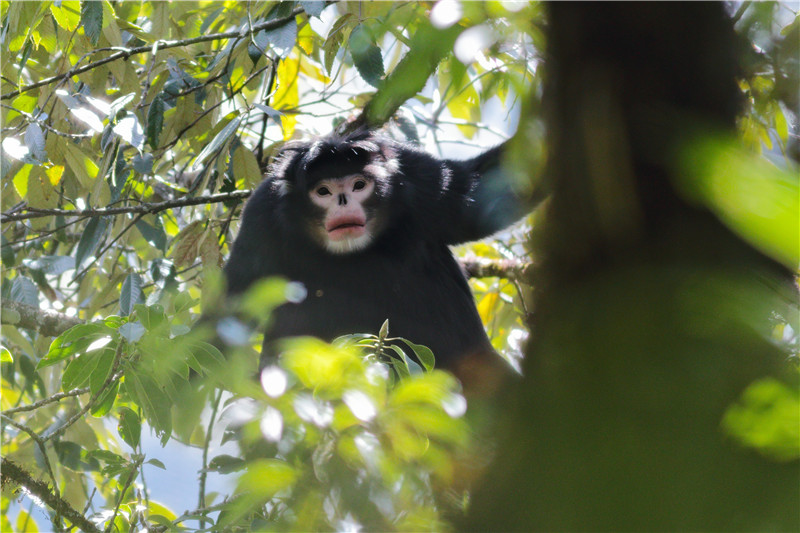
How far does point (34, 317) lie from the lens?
314 cm

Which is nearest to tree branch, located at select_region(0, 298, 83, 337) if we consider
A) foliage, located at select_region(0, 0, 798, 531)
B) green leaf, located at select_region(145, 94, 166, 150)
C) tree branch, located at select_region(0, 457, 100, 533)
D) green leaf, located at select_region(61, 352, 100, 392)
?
foliage, located at select_region(0, 0, 798, 531)

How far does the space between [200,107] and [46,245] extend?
1.44 metres

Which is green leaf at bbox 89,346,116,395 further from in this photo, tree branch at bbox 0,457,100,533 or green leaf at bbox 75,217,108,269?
green leaf at bbox 75,217,108,269

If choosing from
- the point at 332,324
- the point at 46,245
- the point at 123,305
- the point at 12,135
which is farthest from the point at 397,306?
the point at 46,245

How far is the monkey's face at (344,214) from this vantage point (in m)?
3.15

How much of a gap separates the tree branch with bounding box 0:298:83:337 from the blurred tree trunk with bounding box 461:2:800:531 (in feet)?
9.28

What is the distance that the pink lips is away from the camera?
3.13 meters

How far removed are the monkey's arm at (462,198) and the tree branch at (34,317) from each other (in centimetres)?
160

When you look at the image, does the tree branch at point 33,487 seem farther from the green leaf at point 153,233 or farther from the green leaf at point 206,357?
the green leaf at point 153,233

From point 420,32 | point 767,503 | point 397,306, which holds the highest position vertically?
point 420,32

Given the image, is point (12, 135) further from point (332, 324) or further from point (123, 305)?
point (332, 324)

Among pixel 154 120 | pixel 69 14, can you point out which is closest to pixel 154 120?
pixel 154 120

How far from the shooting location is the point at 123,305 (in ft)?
9.82

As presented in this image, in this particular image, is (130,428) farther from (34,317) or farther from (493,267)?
(493,267)
